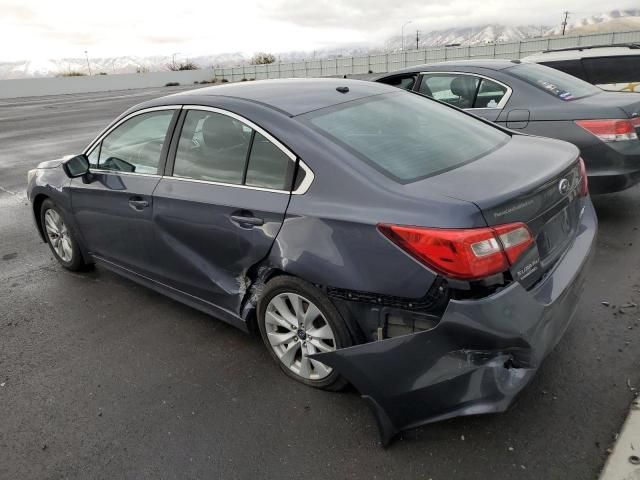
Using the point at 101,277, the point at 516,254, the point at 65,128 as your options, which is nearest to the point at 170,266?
the point at 101,277

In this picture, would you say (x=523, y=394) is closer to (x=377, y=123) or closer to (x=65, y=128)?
(x=377, y=123)

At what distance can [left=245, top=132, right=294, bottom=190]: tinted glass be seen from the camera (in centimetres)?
280

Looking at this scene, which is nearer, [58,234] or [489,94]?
[58,234]

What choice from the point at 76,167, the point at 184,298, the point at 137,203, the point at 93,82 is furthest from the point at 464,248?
the point at 93,82

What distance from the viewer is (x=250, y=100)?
3.16 metres

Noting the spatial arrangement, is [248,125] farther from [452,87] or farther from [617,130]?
[452,87]

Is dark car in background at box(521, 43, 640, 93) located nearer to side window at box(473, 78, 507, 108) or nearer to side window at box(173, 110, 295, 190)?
side window at box(473, 78, 507, 108)

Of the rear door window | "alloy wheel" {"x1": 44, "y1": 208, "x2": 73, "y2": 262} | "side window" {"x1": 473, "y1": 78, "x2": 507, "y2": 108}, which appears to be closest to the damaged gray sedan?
"alloy wheel" {"x1": 44, "y1": 208, "x2": 73, "y2": 262}

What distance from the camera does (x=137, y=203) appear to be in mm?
3613

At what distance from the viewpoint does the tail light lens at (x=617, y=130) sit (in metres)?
4.64

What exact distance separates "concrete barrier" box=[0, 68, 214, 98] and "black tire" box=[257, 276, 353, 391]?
48.7 m

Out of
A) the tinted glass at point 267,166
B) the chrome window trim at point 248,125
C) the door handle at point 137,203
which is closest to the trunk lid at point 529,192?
the chrome window trim at point 248,125

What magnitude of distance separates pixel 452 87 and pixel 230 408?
4551mm

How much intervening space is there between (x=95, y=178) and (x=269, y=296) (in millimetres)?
2002
